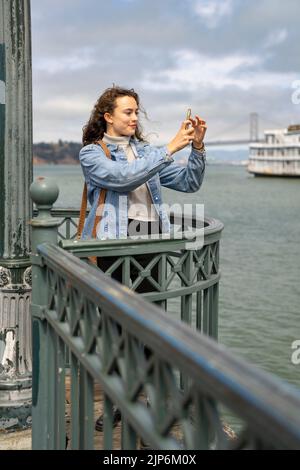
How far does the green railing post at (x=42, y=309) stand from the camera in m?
3.07

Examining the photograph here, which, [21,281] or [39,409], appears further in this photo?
[21,281]

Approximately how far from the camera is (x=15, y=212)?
4098 mm

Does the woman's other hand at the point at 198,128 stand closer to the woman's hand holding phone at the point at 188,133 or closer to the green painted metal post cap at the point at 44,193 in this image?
the woman's hand holding phone at the point at 188,133

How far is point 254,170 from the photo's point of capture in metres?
124

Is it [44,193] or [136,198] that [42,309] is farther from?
[136,198]

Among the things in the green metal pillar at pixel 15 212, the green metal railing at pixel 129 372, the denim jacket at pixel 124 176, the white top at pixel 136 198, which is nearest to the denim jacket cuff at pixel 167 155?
the denim jacket at pixel 124 176

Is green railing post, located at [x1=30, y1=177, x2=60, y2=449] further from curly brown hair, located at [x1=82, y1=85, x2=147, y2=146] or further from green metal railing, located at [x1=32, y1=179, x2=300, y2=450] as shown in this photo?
curly brown hair, located at [x1=82, y1=85, x2=147, y2=146]

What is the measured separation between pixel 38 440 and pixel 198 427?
1.90 metres

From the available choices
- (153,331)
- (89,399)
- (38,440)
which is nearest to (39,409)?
(38,440)

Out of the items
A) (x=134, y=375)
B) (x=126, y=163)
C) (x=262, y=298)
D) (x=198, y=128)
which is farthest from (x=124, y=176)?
(x=262, y=298)

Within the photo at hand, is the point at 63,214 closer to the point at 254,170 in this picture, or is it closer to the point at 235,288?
the point at 235,288

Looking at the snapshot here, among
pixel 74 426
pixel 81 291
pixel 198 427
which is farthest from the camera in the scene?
pixel 74 426

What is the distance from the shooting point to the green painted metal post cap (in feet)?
10.2

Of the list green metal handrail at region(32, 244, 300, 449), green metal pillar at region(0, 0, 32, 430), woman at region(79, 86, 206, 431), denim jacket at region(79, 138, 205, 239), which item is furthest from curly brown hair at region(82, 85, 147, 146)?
green metal handrail at region(32, 244, 300, 449)
